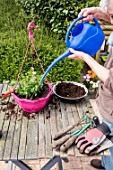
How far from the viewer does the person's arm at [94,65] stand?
1.49 metres

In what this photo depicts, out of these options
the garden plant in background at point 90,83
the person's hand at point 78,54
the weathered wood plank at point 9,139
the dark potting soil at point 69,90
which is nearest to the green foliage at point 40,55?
the garden plant in background at point 90,83

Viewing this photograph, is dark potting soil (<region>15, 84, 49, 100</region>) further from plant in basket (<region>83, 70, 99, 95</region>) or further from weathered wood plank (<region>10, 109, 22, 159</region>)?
plant in basket (<region>83, 70, 99, 95</region>)

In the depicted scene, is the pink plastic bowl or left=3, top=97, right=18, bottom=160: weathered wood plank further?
the pink plastic bowl

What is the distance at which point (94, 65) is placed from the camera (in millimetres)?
1533

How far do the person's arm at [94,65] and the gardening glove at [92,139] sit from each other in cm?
36

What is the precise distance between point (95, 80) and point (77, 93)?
136 centimetres

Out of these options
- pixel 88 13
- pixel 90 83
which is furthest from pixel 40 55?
pixel 88 13

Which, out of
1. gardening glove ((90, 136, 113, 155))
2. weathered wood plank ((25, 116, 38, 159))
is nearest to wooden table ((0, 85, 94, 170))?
weathered wood plank ((25, 116, 38, 159))

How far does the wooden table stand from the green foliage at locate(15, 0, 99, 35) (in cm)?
206

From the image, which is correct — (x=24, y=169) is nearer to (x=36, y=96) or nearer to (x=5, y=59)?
(x=36, y=96)

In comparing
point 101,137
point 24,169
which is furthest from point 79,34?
point 24,169

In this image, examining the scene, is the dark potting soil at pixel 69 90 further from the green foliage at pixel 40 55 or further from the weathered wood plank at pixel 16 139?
the green foliage at pixel 40 55

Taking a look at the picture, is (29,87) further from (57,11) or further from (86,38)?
(57,11)

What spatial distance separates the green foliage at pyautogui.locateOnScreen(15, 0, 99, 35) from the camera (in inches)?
151
